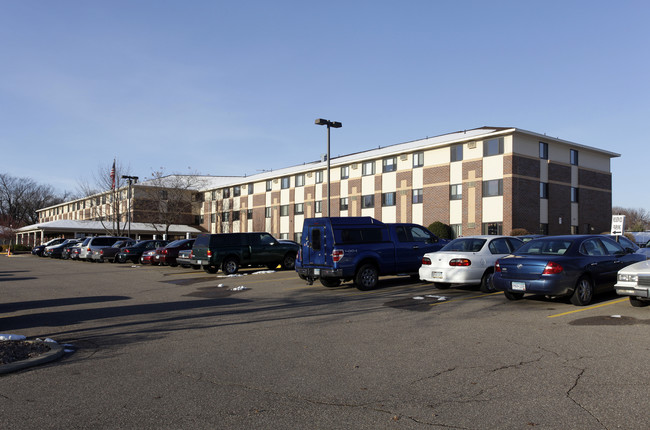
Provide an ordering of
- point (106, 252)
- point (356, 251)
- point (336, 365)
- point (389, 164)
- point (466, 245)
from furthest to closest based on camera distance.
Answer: point (389, 164) < point (106, 252) < point (356, 251) < point (466, 245) < point (336, 365)

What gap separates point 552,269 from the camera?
1098 centimetres

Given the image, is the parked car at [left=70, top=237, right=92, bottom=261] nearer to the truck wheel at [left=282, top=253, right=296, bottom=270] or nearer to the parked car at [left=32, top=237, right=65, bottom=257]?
the parked car at [left=32, top=237, right=65, bottom=257]

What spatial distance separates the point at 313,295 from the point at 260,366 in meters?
7.52

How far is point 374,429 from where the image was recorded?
4477mm

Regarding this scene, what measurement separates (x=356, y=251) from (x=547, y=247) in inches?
200

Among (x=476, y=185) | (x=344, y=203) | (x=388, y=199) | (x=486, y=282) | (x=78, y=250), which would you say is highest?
(x=476, y=185)

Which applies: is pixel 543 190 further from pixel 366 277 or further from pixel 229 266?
pixel 366 277

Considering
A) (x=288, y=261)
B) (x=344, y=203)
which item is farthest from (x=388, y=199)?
(x=288, y=261)

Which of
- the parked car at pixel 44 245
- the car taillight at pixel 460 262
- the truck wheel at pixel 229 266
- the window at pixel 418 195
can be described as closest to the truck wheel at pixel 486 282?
the car taillight at pixel 460 262

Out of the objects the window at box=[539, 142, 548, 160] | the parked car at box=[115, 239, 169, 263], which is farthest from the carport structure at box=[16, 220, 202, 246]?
the window at box=[539, 142, 548, 160]

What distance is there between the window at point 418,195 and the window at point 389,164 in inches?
120

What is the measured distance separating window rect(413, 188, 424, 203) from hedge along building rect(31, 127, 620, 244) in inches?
3.2

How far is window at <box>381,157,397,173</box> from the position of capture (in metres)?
46.4

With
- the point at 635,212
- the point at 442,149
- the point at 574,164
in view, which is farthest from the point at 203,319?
the point at 635,212
